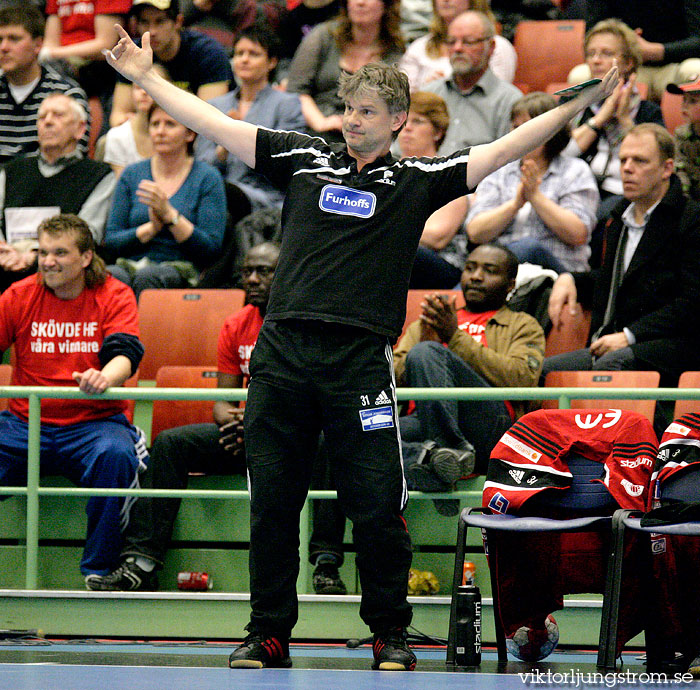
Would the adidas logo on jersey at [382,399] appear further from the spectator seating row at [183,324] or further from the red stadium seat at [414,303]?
the spectator seating row at [183,324]

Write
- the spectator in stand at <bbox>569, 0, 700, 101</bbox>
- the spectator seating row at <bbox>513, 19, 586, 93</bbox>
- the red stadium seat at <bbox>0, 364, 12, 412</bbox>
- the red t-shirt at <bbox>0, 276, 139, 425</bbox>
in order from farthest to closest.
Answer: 1. the spectator seating row at <bbox>513, 19, 586, 93</bbox>
2. the spectator in stand at <bbox>569, 0, 700, 101</bbox>
3. the red stadium seat at <bbox>0, 364, 12, 412</bbox>
4. the red t-shirt at <bbox>0, 276, 139, 425</bbox>

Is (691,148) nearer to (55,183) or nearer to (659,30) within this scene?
(659,30)

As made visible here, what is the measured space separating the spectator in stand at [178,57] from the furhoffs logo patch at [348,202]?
16.1 ft

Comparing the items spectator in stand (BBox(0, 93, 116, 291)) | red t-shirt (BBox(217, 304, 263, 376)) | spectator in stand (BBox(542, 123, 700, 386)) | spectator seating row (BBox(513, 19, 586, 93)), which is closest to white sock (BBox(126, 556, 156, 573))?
red t-shirt (BBox(217, 304, 263, 376))

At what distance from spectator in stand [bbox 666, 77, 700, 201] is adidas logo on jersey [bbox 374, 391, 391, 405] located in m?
3.20

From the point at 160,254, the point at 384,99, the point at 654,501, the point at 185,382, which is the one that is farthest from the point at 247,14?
the point at 654,501

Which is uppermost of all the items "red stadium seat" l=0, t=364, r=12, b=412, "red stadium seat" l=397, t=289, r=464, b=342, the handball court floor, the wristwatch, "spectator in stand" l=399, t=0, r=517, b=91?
"spectator in stand" l=399, t=0, r=517, b=91

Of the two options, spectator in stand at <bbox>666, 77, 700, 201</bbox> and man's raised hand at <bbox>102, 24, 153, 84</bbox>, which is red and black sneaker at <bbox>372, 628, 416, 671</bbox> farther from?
spectator in stand at <bbox>666, 77, 700, 201</bbox>

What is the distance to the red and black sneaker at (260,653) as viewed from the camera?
3627 millimetres

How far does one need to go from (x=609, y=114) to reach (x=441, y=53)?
1563mm

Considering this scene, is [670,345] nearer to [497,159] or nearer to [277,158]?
[497,159]

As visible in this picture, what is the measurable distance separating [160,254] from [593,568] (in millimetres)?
3564

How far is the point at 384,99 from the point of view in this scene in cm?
372

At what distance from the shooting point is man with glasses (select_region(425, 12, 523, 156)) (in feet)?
24.0
